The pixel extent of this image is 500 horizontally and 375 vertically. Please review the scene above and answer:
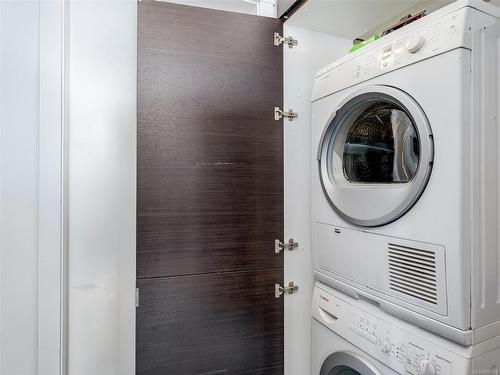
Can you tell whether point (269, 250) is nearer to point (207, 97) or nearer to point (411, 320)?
point (411, 320)

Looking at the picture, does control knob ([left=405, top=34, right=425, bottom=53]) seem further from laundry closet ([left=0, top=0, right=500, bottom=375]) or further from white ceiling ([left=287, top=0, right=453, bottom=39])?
white ceiling ([left=287, top=0, right=453, bottom=39])

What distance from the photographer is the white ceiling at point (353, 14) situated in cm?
135

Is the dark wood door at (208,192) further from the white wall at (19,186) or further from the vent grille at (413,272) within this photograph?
the vent grille at (413,272)

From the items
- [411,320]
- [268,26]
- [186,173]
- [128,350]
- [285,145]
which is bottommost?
[128,350]

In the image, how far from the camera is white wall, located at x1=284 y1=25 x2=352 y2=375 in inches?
60.7

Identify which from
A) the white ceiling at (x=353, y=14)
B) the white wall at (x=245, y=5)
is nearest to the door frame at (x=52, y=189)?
the white wall at (x=245, y=5)

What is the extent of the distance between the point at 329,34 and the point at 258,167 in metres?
0.86

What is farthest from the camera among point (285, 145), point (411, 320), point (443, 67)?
point (285, 145)

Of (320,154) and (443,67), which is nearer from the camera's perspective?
(443,67)

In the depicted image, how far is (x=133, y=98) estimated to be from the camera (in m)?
1.32

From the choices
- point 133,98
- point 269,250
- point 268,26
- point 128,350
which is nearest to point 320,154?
point 269,250

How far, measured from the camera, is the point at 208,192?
1.39 meters

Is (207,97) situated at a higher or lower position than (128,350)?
higher

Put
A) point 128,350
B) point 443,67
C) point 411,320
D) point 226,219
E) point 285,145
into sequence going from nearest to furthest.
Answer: point 443,67
point 411,320
point 128,350
point 226,219
point 285,145
